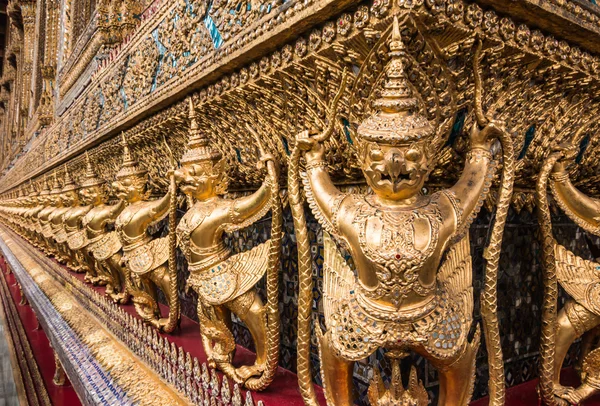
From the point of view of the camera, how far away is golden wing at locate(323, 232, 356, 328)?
0.85 m

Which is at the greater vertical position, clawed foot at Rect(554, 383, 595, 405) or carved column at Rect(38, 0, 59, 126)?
carved column at Rect(38, 0, 59, 126)

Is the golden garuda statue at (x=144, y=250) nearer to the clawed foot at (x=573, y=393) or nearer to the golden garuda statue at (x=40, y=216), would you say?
the clawed foot at (x=573, y=393)

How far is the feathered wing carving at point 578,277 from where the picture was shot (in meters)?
0.97

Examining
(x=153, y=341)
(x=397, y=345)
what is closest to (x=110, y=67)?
(x=153, y=341)

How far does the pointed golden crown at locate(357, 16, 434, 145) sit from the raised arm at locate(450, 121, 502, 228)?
0.42 feet

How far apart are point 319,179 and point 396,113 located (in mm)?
205

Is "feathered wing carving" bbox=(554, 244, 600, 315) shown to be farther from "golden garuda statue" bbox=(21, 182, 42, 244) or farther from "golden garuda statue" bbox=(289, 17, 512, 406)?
"golden garuda statue" bbox=(21, 182, 42, 244)

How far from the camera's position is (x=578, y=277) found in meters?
1.00

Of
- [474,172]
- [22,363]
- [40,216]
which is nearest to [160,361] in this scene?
[474,172]

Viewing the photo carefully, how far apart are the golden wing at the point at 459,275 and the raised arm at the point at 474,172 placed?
79 mm

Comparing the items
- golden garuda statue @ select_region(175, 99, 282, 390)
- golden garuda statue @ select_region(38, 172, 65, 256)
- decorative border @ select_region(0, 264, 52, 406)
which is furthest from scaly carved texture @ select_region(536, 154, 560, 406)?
golden garuda statue @ select_region(38, 172, 65, 256)

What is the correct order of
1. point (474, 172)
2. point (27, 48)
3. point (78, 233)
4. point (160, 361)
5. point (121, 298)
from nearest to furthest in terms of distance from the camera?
point (474, 172), point (160, 361), point (121, 298), point (78, 233), point (27, 48)

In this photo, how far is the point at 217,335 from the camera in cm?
115

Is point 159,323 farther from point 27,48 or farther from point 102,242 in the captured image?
point 27,48
